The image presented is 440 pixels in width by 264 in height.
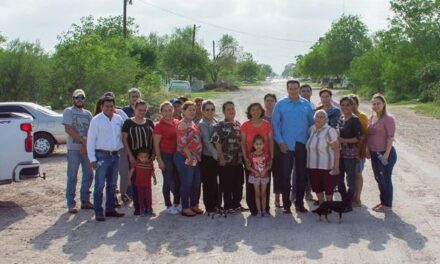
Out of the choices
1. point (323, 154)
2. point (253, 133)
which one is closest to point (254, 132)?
point (253, 133)

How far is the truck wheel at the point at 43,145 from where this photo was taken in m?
15.9

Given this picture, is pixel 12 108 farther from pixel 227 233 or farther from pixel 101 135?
pixel 227 233

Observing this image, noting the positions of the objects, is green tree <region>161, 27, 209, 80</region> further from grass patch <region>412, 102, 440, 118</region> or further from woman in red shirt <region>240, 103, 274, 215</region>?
woman in red shirt <region>240, 103, 274, 215</region>

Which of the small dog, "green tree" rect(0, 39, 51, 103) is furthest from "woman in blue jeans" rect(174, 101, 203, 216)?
"green tree" rect(0, 39, 51, 103)

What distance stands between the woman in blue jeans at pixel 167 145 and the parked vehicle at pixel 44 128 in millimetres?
7648

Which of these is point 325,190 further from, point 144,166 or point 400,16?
point 400,16

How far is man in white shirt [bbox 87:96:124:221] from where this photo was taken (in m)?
8.48

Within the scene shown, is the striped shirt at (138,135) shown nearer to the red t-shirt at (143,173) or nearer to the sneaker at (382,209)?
the red t-shirt at (143,173)

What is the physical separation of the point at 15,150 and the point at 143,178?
6.98ft

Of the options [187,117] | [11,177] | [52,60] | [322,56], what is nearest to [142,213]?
[187,117]

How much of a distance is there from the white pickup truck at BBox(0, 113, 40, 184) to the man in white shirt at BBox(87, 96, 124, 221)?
145 centimetres

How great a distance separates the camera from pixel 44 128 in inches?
622

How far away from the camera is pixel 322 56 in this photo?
93750mm

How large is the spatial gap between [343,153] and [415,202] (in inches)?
62.0
